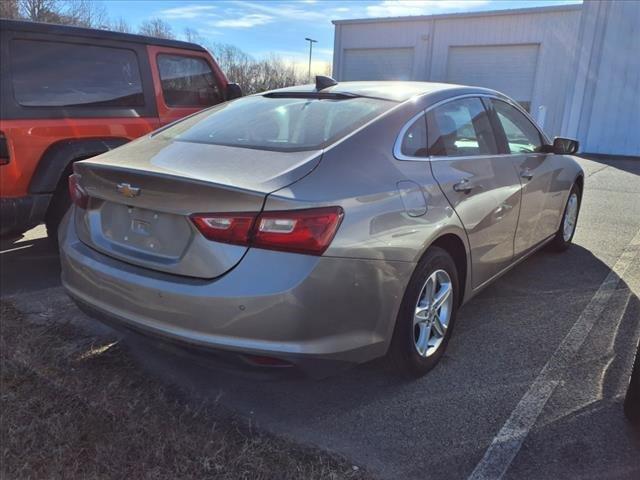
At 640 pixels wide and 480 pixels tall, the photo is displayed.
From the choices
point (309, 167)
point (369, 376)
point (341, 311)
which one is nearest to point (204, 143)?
point (309, 167)

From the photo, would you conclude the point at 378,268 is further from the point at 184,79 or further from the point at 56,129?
the point at 184,79

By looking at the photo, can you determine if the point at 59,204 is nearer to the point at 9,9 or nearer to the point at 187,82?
the point at 187,82

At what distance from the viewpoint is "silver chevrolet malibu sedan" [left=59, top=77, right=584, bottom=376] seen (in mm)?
2250

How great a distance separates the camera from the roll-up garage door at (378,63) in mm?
23953

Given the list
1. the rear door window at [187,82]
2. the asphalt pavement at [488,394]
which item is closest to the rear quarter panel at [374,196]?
the asphalt pavement at [488,394]

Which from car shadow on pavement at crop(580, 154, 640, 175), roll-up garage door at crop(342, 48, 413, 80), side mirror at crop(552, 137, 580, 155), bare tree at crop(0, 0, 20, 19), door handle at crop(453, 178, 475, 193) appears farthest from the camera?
bare tree at crop(0, 0, 20, 19)

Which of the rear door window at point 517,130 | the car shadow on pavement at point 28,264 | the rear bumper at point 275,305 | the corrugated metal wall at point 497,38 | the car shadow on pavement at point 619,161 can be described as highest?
the corrugated metal wall at point 497,38

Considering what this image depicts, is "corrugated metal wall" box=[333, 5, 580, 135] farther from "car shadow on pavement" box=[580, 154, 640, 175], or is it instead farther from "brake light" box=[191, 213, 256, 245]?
"brake light" box=[191, 213, 256, 245]

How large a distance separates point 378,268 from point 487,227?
124 cm

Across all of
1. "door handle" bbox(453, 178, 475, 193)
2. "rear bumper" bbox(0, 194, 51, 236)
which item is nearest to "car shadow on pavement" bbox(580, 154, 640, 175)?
"door handle" bbox(453, 178, 475, 193)

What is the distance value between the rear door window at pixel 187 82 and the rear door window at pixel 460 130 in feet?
10.4

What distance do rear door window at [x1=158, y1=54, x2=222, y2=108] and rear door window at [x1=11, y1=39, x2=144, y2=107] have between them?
0.35 meters

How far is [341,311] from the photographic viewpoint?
Result: 2350 mm

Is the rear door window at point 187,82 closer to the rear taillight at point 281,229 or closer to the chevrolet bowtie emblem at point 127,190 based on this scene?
the chevrolet bowtie emblem at point 127,190
